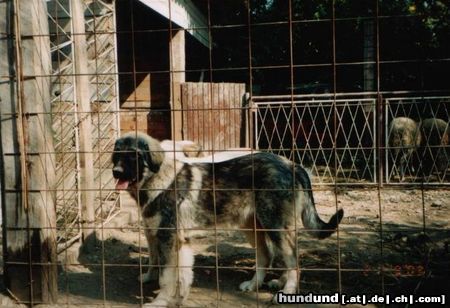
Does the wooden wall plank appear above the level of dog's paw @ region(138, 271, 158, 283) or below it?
above

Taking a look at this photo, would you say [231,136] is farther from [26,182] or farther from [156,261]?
[26,182]

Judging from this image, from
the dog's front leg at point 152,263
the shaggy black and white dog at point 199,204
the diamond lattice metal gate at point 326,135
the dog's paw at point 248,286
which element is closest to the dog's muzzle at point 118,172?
the shaggy black and white dog at point 199,204

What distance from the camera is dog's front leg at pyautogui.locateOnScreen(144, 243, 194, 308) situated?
14.8ft

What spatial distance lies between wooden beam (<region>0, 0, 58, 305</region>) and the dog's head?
665 millimetres

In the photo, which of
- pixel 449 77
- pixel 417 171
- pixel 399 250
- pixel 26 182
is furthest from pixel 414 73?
pixel 26 182

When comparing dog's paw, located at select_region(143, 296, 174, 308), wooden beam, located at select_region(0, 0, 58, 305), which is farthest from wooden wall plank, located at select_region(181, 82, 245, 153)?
wooden beam, located at select_region(0, 0, 58, 305)

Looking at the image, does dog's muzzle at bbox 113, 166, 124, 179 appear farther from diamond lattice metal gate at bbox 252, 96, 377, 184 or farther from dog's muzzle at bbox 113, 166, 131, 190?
diamond lattice metal gate at bbox 252, 96, 377, 184

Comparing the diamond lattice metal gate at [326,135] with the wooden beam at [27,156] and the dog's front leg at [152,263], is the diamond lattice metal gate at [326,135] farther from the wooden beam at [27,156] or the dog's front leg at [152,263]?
the wooden beam at [27,156]

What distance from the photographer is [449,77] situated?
14867 millimetres

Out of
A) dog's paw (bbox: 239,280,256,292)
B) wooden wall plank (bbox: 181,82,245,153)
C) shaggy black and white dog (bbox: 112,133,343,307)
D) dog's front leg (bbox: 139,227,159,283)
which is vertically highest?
wooden wall plank (bbox: 181,82,245,153)

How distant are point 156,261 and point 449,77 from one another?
1287cm

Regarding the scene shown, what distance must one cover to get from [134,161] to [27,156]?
101 centimetres

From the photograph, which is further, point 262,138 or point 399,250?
point 262,138

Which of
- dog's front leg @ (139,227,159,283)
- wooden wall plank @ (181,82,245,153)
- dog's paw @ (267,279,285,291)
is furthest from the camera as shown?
wooden wall plank @ (181,82,245,153)
